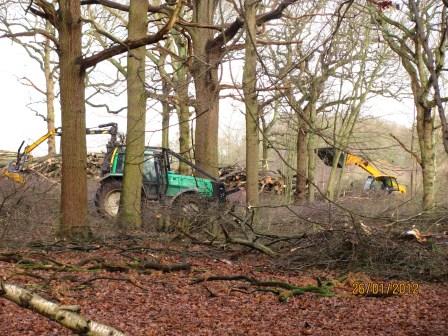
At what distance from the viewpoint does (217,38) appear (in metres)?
15.4

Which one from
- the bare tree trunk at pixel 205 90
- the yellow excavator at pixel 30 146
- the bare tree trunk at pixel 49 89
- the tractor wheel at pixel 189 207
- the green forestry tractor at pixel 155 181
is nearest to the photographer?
the tractor wheel at pixel 189 207

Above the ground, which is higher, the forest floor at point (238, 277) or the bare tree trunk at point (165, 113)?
the bare tree trunk at point (165, 113)

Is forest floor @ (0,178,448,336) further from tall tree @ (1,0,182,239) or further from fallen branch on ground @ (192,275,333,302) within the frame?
tall tree @ (1,0,182,239)

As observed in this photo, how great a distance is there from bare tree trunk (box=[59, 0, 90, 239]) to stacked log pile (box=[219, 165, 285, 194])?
17.5 m

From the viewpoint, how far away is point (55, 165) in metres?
30.9

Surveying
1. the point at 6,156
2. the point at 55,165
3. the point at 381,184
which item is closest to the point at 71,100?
the point at 55,165

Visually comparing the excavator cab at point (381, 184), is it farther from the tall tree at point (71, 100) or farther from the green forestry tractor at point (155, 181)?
the tall tree at point (71, 100)

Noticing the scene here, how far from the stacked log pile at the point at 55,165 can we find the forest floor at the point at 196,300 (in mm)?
20269

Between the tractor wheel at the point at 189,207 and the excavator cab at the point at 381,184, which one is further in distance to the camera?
the excavator cab at the point at 381,184

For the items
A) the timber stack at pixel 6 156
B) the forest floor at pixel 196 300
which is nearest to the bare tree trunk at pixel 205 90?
the forest floor at pixel 196 300

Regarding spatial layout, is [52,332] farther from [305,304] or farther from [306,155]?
[306,155]

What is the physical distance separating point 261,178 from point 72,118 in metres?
19.6

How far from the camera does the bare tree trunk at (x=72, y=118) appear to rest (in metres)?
11.0

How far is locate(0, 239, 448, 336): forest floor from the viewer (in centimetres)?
641
